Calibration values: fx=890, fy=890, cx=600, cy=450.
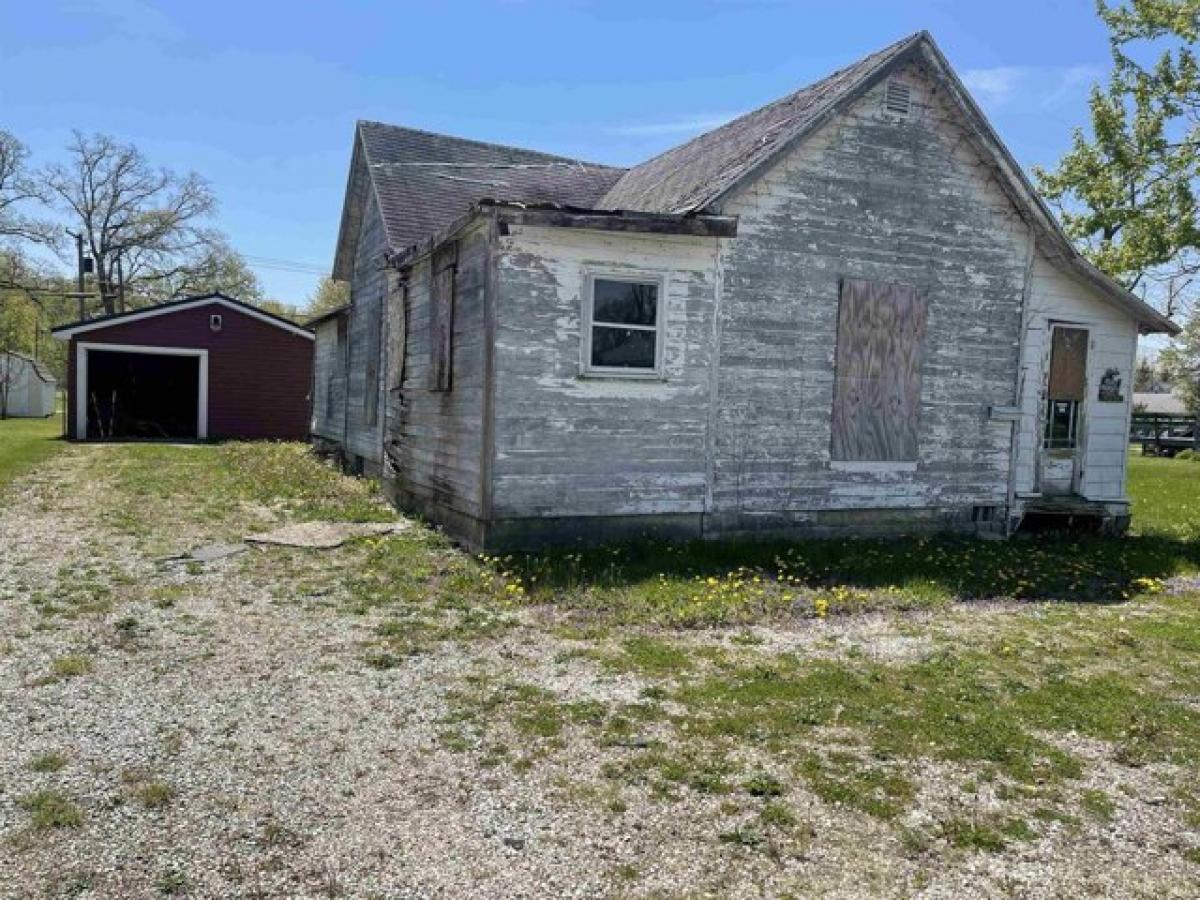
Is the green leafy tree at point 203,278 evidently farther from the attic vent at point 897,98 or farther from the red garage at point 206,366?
the attic vent at point 897,98

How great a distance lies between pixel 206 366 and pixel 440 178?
537 inches

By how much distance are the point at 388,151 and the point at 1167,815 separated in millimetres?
14155

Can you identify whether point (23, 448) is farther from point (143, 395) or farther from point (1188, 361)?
point (1188, 361)

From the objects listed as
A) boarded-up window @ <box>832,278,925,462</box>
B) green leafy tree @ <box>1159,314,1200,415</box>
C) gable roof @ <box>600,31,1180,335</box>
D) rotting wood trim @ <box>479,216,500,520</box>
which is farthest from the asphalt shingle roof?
green leafy tree @ <box>1159,314,1200,415</box>

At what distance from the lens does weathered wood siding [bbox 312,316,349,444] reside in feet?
59.3

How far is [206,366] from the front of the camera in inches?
993

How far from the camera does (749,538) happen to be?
32.5 feet

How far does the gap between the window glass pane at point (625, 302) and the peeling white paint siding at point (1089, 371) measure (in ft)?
17.4

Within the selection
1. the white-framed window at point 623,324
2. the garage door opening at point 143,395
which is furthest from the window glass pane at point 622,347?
the garage door opening at point 143,395

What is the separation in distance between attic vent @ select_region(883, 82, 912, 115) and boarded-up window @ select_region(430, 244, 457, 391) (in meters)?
5.27

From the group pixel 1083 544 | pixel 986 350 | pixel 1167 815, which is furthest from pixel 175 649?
pixel 1083 544

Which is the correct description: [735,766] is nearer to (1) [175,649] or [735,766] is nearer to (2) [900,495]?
(1) [175,649]

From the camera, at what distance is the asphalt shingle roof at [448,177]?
13914 mm

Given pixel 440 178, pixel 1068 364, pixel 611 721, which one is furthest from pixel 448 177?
pixel 611 721
